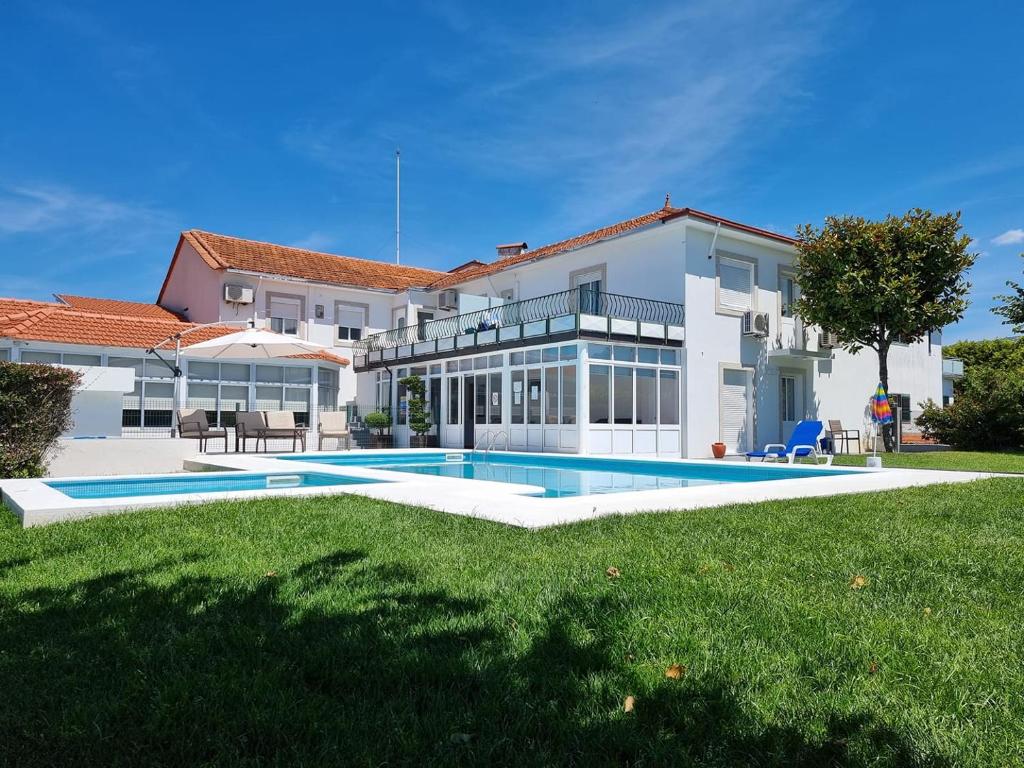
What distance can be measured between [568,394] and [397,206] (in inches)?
816

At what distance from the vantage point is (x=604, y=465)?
1592 cm

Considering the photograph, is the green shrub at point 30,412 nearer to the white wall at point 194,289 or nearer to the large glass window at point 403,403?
the large glass window at point 403,403

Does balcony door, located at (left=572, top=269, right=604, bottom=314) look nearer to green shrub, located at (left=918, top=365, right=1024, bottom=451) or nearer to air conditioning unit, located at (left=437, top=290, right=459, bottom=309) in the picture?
air conditioning unit, located at (left=437, top=290, right=459, bottom=309)

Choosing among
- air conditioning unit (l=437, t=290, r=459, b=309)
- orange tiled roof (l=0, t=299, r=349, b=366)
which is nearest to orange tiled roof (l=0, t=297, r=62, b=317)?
orange tiled roof (l=0, t=299, r=349, b=366)

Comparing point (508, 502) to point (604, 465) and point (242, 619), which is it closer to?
point (242, 619)

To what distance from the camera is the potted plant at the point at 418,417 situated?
22.6 m

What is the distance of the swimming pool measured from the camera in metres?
11.6

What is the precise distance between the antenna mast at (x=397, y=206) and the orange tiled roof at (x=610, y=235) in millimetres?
8837

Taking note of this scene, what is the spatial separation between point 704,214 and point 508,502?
13466 mm

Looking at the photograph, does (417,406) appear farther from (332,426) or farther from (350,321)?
(350,321)

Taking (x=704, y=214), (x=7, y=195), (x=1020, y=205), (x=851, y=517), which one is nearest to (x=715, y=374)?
(x=704, y=214)

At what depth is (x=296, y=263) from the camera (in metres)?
27.1

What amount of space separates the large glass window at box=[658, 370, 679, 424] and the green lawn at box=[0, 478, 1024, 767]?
14014 millimetres

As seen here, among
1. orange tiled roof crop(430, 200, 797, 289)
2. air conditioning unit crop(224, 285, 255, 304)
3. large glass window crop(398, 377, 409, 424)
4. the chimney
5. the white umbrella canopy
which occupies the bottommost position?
large glass window crop(398, 377, 409, 424)
